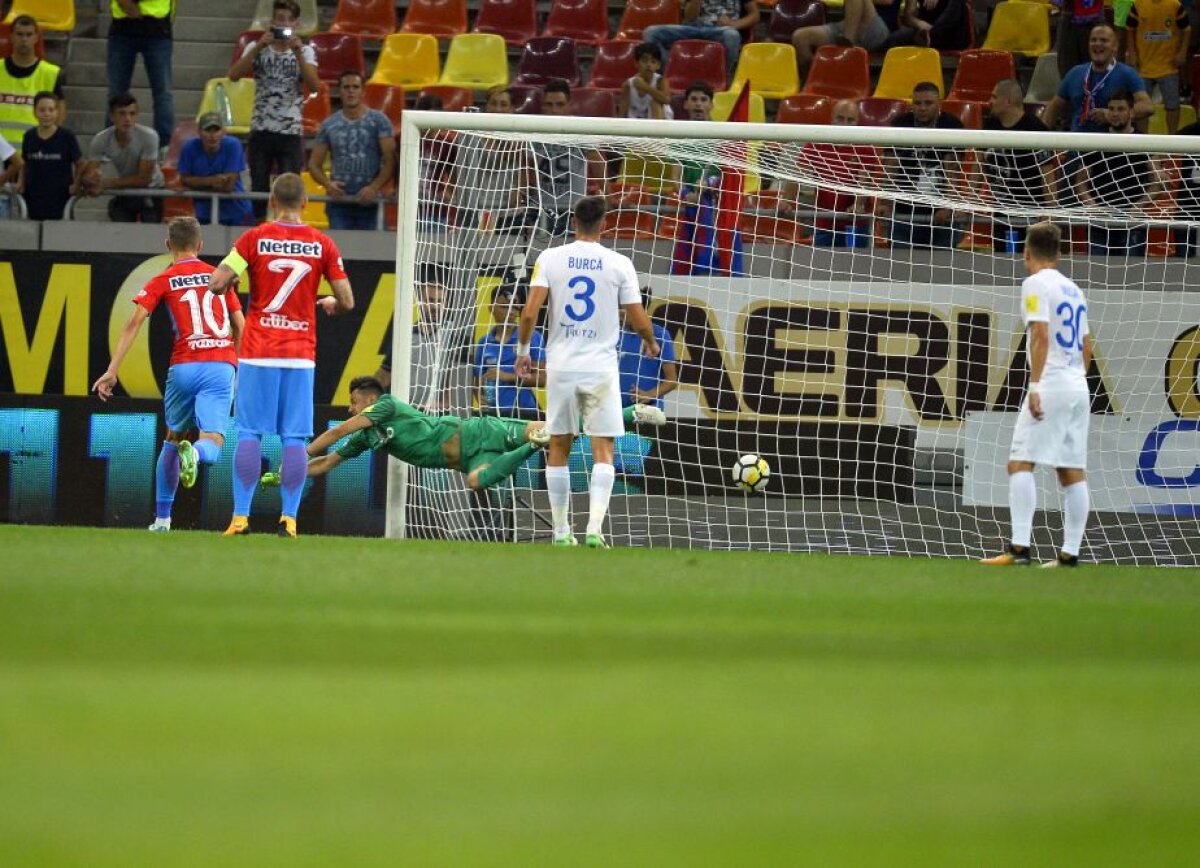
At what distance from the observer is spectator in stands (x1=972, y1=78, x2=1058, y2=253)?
12703mm

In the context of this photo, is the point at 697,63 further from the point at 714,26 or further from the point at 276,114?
the point at 276,114

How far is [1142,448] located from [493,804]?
32.2 feet

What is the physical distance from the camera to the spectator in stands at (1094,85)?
13844 millimetres

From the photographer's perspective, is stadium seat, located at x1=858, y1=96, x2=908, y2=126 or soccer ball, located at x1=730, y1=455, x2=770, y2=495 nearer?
soccer ball, located at x1=730, y1=455, x2=770, y2=495

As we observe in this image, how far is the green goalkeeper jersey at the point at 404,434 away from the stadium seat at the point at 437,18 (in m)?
7.58

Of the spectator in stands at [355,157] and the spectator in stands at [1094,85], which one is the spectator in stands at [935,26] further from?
the spectator in stands at [355,157]

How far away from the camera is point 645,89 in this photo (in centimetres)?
1472

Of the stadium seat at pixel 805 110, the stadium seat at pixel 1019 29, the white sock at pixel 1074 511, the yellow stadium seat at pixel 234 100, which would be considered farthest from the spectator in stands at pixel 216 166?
the white sock at pixel 1074 511

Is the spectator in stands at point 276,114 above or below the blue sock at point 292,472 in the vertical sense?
above

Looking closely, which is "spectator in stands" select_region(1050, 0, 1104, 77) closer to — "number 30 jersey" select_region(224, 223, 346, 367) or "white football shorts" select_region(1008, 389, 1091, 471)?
"white football shorts" select_region(1008, 389, 1091, 471)

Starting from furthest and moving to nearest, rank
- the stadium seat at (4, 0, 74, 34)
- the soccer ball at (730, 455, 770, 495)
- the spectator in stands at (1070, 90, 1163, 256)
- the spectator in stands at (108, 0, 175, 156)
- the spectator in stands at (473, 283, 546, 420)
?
1. the stadium seat at (4, 0, 74, 34)
2. the spectator in stands at (108, 0, 175, 156)
3. the spectator in stands at (1070, 90, 1163, 256)
4. the spectator in stands at (473, 283, 546, 420)
5. the soccer ball at (730, 455, 770, 495)

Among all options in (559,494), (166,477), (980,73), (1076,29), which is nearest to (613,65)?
(980,73)

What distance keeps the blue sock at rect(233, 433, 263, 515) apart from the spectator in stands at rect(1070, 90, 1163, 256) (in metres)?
5.81

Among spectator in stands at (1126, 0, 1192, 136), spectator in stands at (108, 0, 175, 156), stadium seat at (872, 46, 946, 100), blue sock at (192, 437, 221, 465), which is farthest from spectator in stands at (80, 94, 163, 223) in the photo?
spectator in stands at (1126, 0, 1192, 136)
